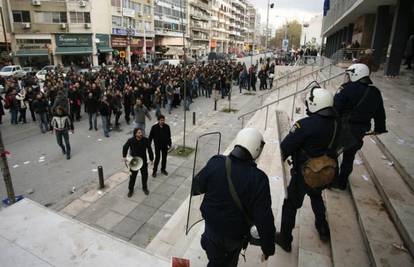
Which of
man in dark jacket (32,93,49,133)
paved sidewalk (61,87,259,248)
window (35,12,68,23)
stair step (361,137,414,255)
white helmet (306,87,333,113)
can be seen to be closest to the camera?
white helmet (306,87,333,113)

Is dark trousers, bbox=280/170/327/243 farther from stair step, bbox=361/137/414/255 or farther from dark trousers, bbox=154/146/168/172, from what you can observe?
dark trousers, bbox=154/146/168/172

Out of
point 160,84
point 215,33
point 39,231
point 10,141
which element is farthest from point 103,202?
point 215,33

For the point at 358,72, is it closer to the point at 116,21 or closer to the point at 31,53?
the point at 31,53

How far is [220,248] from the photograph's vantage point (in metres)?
2.54

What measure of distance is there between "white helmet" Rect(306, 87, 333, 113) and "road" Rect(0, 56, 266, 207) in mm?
6245

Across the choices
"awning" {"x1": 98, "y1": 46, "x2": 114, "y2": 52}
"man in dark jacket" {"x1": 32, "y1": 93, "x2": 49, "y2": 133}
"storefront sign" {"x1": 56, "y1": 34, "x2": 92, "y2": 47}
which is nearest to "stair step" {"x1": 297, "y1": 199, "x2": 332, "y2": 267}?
"man in dark jacket" {"x1": 32, "y1": 93, "x2": 49, "y2": 133}

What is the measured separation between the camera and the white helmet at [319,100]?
3.01 m

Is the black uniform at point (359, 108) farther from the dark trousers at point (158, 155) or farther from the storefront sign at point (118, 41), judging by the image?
the storefront sign at point (118, 41)

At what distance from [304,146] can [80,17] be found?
4109 centimetres

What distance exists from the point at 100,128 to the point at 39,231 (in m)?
9.04

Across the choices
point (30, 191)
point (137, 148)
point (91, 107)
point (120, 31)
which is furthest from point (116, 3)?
point (137, 148)

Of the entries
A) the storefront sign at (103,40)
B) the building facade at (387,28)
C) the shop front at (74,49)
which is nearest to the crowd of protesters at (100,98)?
the building facade at (387,28)

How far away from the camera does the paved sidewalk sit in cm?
560

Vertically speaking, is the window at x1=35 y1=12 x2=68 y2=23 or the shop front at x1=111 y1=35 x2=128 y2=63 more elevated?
the window at x1=35 y1=12 x2=68 y2=23
